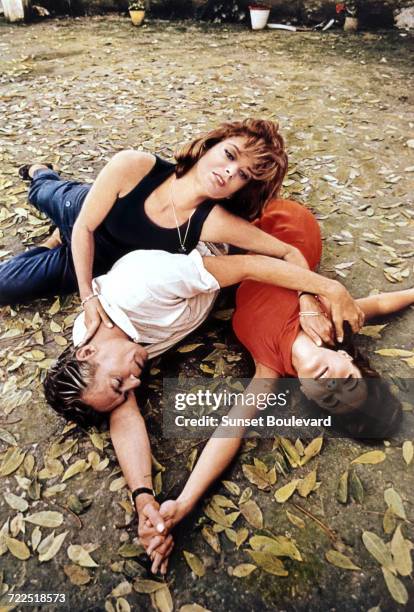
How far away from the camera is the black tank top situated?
96.7 inches

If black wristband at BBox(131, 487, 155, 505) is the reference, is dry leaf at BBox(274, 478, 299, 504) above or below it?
below

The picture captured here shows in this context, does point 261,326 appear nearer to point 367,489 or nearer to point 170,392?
point 170,392

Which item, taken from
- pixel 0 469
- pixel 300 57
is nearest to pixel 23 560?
pixel 0 469

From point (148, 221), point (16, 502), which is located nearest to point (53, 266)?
point (148, 221)

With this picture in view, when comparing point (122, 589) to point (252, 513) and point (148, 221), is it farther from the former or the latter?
point (148, 221)

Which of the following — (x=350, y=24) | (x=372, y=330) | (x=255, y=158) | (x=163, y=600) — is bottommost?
(x=163, y=600)

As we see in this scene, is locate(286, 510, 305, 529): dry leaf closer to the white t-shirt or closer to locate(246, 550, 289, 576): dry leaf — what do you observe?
locate(246, 550, 289, 576): dry leaf

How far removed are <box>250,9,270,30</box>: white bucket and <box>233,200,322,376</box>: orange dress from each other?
7425 millimetres

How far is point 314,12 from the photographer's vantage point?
27.9 ft

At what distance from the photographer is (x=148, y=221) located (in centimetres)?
254

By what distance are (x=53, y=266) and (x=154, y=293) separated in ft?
3.73

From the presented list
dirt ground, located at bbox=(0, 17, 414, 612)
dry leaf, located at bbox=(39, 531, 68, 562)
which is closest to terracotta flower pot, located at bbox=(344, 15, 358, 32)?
dirt ground, located at bbox=(0, 17, 414, 612)

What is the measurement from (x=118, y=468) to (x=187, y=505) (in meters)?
0.43

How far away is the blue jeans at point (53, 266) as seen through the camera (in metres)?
2.96
